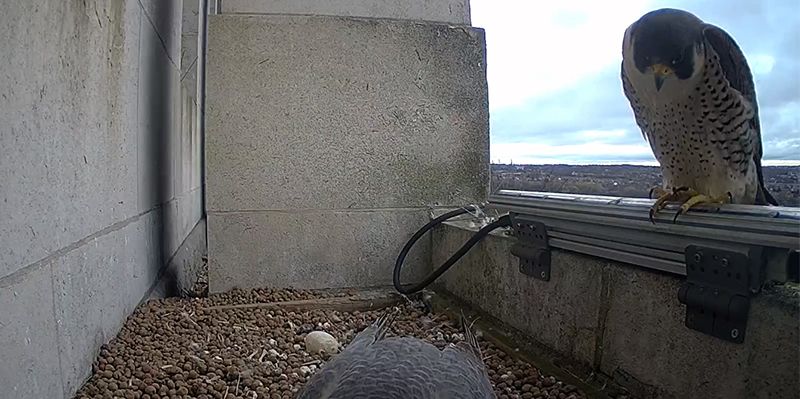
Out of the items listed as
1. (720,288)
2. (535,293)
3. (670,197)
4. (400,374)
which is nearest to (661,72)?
(670,197)

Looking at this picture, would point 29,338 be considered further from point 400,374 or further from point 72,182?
point 400,374

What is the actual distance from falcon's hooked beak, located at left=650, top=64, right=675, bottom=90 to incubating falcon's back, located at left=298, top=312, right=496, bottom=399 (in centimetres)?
78

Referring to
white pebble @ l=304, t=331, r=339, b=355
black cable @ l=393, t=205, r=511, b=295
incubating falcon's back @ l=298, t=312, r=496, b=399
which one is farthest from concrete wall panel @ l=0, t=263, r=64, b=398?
black cable @ l=393, t=205, r=511, b=295

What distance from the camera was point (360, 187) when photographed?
261 centimetres

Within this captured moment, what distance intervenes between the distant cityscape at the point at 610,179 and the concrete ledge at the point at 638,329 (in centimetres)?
22

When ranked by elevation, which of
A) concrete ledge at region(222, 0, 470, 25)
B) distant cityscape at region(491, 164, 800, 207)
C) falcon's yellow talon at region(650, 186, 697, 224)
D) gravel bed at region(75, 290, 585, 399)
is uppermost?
concrete ledge at region(222, 0, 470, 25)

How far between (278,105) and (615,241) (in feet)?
4.95

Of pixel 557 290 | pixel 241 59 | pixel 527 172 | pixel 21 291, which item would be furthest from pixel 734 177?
pixel 241 59

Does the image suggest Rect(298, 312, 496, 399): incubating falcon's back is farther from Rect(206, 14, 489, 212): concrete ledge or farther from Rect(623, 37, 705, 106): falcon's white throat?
Rect(206, 14, 489, 212): concrete ledge

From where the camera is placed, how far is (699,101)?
151 centimetres

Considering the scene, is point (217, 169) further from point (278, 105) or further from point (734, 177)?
point (734, 177)

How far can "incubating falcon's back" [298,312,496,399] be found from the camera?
1024mm

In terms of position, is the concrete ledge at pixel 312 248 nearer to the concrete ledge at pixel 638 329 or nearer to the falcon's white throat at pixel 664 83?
the concrete ledge at pixel 638 329

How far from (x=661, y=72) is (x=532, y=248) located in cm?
62
